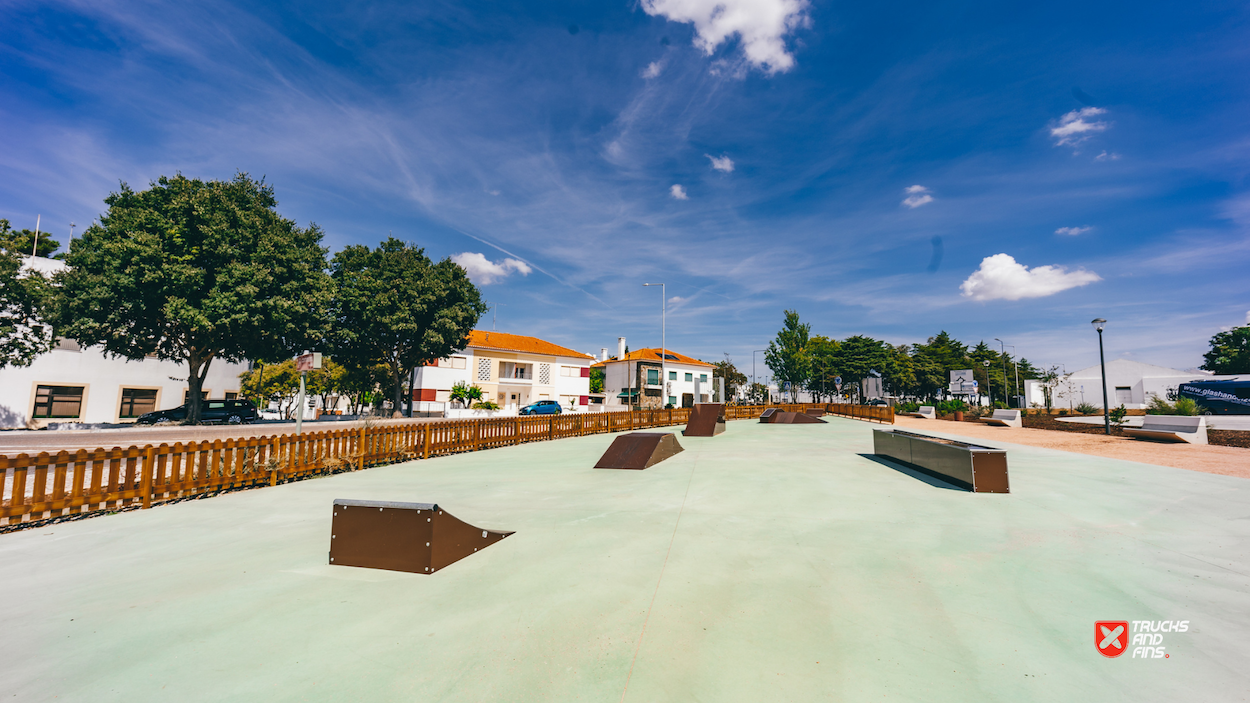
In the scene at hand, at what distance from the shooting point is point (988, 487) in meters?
8.50

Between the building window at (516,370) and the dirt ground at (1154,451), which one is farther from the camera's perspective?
the building window at (516,370)

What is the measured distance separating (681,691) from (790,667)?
0.81 metres

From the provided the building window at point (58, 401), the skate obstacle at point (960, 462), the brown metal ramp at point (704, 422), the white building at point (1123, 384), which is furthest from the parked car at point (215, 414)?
the white building at point (1123, 384)

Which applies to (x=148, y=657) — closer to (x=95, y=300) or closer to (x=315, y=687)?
(x=315, y=687)

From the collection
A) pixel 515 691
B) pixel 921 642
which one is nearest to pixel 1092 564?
pixel 921 642

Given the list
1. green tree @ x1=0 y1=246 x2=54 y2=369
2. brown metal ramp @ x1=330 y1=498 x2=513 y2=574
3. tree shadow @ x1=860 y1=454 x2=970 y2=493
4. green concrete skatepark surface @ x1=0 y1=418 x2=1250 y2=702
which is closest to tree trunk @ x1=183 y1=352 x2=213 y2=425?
green tree @ x1=0 y1=246 x2=54 y2=369

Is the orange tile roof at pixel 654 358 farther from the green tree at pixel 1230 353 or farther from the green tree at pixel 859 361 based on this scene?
the green tree at pixel 1230 353

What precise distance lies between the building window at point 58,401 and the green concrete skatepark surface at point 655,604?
35301 millimetres

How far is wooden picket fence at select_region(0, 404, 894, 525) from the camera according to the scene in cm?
676

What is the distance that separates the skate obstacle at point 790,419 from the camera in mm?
28234

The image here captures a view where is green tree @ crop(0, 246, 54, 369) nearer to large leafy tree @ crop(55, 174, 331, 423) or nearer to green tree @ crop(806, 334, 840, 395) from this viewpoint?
large leafy tree @ crop(55, 174, 331, 423)

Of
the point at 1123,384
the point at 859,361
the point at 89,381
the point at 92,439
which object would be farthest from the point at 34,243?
the point at 1123,384

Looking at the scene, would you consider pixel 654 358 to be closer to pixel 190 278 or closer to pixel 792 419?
pixel 792 419

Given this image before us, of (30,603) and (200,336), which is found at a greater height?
(200,336)
